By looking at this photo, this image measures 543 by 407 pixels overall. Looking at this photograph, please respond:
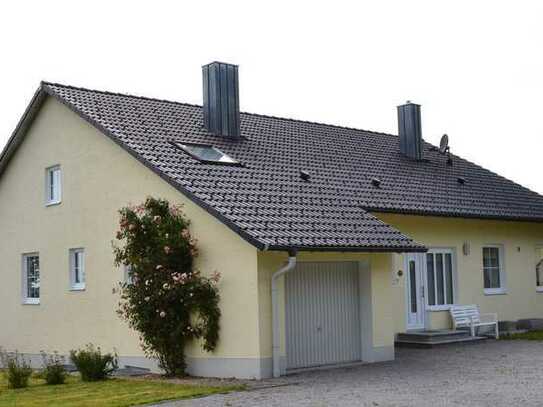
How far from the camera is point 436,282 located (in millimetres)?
22516

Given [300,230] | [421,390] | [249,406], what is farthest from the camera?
[300,230]

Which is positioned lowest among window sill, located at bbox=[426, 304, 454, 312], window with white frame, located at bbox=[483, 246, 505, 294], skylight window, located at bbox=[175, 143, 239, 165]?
window sill, located at bbox=[426, 304, 454, 312]

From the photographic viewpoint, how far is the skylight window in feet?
60.1

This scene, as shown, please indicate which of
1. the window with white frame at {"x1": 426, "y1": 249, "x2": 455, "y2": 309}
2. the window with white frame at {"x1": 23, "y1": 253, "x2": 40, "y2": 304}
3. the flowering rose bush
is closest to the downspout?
the flowering rose bush

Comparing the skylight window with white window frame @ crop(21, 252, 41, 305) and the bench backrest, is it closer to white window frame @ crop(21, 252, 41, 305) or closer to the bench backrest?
white window frame @ crop(21, 252, 41, 305)

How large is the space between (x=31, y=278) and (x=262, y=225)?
953cm

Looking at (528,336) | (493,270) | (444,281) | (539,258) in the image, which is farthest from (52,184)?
(539,258)

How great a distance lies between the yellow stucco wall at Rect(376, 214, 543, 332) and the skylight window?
14.2 ft

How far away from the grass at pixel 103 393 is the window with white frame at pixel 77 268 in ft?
13.7

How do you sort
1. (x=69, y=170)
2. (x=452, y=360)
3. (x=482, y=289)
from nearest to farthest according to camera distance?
(x=452, y=360) → (x=69, y=170) → (x=482, y=289)

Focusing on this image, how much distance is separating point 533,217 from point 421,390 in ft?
43.3

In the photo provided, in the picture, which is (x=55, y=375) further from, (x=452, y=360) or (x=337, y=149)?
(x=337, y=149)

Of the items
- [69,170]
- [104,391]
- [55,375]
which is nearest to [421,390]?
[104,391]

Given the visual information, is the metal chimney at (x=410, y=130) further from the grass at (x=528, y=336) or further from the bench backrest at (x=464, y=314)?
the grass at (x=528, y=336)
